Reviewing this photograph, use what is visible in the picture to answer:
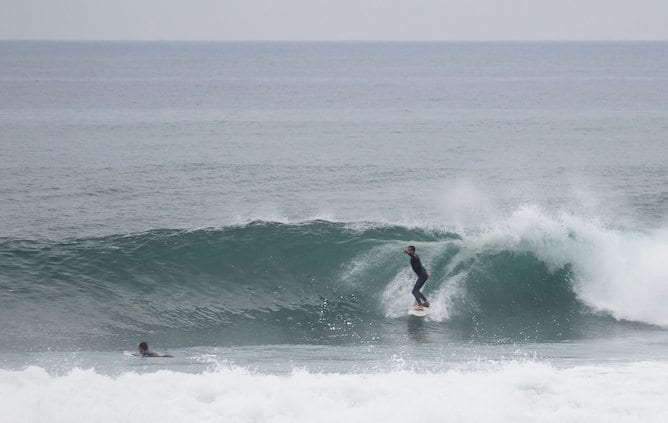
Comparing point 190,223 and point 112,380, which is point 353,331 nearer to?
point 112,380

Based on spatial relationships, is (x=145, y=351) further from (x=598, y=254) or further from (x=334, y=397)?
(x=598, y=254)

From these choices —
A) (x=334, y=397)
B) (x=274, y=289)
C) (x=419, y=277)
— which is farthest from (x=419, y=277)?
(x=334, y=397)

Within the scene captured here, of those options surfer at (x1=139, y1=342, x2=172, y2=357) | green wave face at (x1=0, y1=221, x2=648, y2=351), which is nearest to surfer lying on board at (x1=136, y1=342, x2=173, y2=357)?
surfer at (x1=139, y1=342, x2=172, y2=357)

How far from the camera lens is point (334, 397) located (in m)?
12.9

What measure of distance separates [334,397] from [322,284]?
8.74 metres

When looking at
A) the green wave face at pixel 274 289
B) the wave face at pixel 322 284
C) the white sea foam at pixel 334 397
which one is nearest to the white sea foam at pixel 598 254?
the wave face at pixel 322 284

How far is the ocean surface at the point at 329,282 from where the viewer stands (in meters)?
12.9

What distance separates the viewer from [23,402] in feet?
41.0

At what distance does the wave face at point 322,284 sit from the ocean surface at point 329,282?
0.06m

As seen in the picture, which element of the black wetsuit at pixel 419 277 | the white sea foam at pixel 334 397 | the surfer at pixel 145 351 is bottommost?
the surfer at pixel 145 351

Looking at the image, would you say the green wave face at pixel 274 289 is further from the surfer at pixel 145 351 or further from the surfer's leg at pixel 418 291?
the surfer at pixel 145 351

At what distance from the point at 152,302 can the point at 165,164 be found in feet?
75.3

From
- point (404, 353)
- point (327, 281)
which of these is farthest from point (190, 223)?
point (404, 353)

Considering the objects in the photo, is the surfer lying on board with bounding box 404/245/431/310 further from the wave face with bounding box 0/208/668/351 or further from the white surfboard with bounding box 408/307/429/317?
the wave face with bounding box 0/208/668/351
